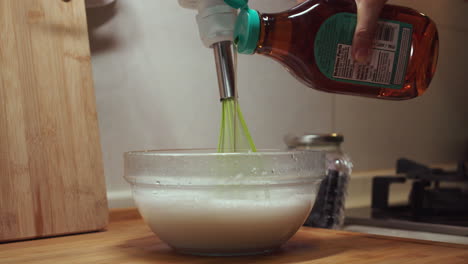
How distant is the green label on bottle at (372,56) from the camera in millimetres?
572

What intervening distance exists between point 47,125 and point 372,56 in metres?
0.39

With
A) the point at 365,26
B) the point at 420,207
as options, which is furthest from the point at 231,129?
the point at 420,207

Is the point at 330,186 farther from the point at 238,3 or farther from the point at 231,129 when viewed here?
the point at 238,3

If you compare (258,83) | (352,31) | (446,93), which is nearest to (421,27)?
(352,31)

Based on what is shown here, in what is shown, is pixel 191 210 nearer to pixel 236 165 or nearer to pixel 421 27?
pixel 236 165

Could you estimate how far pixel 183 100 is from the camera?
859mm

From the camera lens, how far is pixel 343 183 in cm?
79

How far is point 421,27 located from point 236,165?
0.99ft

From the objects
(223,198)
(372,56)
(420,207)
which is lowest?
(420,207)

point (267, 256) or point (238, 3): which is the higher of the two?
point (238, 3)

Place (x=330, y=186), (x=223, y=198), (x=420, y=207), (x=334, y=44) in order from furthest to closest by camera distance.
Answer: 1. (x=420, y=207)
2. (x=330, y=186)
3. (x=334, y=44)
4. (x=223, y=198)

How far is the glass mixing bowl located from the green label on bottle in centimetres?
13

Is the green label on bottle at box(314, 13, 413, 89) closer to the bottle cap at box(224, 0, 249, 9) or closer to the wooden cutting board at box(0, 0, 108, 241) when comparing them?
the bottle cap at box(224, 0, 249, 9)

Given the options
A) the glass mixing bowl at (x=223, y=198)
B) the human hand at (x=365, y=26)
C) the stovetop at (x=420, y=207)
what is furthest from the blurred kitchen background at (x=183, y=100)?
the glass mixing bowl at (x=223, y=198)
